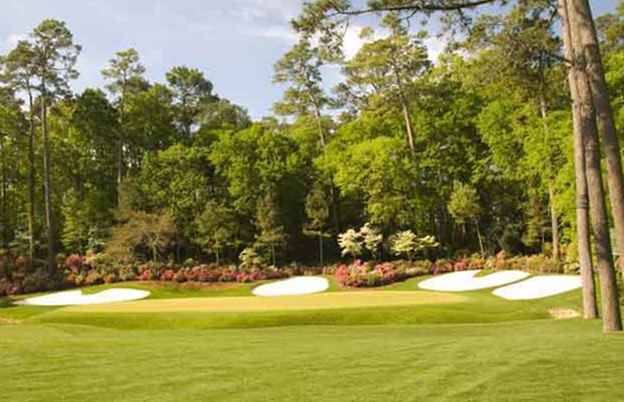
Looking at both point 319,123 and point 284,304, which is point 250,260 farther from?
point 284,304

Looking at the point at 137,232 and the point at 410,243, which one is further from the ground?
the point at 137,232

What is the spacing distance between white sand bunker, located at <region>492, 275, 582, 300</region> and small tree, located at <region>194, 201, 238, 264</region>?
675 inches

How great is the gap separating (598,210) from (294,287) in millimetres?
16523

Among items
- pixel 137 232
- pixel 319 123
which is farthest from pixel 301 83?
pixel 137 232

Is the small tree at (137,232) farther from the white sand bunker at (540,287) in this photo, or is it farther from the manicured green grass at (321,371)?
the manicured green grass at (321,371)

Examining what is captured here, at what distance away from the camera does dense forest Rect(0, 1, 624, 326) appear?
29.9 meters

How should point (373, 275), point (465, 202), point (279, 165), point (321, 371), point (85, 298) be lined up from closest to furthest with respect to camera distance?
point (321, 371) < point (85, 298) < point (373, 275) < point (465, 202) < point (279, 165)

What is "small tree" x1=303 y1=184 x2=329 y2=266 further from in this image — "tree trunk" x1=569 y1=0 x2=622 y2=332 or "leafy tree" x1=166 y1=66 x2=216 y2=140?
"tree trunk" x1=569 y1=0 x2=622 y2=332

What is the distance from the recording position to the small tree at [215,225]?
32031 millimetres

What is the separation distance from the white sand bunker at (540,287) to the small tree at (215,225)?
56.2ft

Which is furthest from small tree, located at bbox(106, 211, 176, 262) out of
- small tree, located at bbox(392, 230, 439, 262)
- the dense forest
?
small tree, located at bbox(392, 230, 439, 262)

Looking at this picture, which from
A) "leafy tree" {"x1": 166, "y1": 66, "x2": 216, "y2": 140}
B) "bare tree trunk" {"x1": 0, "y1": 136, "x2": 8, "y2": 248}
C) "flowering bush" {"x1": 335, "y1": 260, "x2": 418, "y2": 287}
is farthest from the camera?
"leafy tree" {"x1": 166, "y1": 66, "x2": 216, "y2": 140}

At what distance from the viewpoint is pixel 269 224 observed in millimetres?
31484

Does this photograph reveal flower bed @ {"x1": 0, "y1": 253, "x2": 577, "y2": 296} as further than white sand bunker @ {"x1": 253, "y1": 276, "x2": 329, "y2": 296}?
Yes
